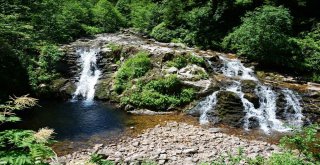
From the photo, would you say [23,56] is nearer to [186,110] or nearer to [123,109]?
[123,109]

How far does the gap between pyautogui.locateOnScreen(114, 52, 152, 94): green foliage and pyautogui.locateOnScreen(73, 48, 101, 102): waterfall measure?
6.29 feet

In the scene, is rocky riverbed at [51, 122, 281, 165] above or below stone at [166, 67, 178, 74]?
below

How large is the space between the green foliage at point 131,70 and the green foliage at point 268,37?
8.03 m

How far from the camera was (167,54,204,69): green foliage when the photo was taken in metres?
22.5

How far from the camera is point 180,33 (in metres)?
33.2

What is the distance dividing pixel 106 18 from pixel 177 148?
106 feet

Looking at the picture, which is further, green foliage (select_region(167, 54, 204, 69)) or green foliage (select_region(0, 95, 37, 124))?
green foliage (select_region(167, 54, 204, 69))

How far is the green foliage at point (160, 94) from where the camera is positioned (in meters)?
19.7

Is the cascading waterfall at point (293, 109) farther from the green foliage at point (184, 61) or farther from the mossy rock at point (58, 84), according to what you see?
the mossy rock at point (58, 84)

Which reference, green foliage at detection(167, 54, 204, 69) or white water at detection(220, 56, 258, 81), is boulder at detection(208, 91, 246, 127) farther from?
green foliage at detection(167, 54, 204, 69)

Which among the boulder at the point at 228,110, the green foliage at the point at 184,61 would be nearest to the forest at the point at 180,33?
the green foliage at the point at 184,61

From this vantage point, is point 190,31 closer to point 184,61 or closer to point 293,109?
point 184,61

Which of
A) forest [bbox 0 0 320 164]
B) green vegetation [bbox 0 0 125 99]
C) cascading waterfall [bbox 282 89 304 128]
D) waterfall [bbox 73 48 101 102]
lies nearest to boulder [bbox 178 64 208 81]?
forest [bbox 0 0 320 164]

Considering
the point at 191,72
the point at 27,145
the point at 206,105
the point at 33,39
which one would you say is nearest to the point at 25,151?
the point at 27,145
